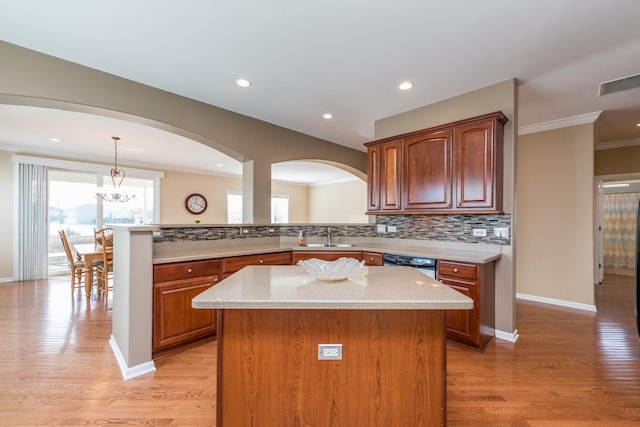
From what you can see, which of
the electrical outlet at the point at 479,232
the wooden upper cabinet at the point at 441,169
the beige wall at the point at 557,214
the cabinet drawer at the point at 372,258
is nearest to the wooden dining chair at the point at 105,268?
the cabinet drawer at the point at 372,258

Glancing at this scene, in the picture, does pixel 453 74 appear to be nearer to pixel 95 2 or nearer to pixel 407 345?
pixel 407 345

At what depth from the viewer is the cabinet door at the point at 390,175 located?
3.40m

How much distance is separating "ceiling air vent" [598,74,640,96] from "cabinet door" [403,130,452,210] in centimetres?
168

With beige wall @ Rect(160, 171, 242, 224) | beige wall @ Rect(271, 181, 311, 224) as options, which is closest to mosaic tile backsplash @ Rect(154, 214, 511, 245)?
beige wall @ Rect(160, 171, 242, 224)

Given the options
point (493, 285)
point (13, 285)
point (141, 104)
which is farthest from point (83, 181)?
point (493, 285)

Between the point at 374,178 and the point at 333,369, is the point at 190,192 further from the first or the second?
the point at 333,369

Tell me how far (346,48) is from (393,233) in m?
2.45

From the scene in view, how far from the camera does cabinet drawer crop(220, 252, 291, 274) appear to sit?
274 cm

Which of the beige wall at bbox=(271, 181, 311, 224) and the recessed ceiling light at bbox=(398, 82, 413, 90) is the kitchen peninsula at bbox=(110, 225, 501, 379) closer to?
the recessed ceiling light at bbox=(398, 82, 413, 90)

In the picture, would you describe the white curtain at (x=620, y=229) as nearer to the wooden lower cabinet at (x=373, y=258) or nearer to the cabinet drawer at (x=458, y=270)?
the cabinet drawer at (x=458, y=270)

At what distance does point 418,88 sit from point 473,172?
3.58ft

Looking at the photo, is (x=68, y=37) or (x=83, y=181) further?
(x=83, y=181)

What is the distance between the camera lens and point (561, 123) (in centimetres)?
376

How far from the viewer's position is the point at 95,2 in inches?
71.1
